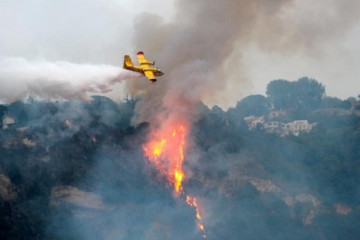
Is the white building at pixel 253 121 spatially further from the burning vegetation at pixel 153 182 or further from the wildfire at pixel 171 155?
the wildfire at pixel 171 155

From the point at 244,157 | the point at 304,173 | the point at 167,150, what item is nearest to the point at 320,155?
the point at 304,173

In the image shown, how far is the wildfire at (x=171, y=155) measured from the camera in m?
115

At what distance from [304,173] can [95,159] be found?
4440cm

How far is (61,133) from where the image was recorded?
124250 millimetres

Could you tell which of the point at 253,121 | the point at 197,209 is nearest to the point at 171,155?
the point at 197,209

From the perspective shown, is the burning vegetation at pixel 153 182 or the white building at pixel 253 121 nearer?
the burning vegetation at pixel 153 182

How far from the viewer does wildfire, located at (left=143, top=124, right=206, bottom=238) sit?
115m

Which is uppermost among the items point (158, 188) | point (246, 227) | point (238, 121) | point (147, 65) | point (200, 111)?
point (238, 121)

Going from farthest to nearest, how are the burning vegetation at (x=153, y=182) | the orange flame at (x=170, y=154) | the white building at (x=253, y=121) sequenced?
the white building at (x=253, y=121) < the orange flame at (x=170, y=154) < the burning vegetation at (x=153, y=182)

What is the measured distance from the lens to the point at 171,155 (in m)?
116

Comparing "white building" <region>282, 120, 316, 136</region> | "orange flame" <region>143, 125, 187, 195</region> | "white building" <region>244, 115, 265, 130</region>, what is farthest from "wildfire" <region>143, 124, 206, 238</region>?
"white building" <region>282, 120, 316, 136</region>

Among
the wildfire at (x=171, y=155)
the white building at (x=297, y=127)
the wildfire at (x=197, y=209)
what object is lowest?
the wildfire at (x=197, y=209)

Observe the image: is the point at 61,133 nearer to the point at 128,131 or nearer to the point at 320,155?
→ the point at 128,131

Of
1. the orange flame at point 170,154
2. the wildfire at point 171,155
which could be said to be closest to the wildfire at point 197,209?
the wildfire at point 171,155
